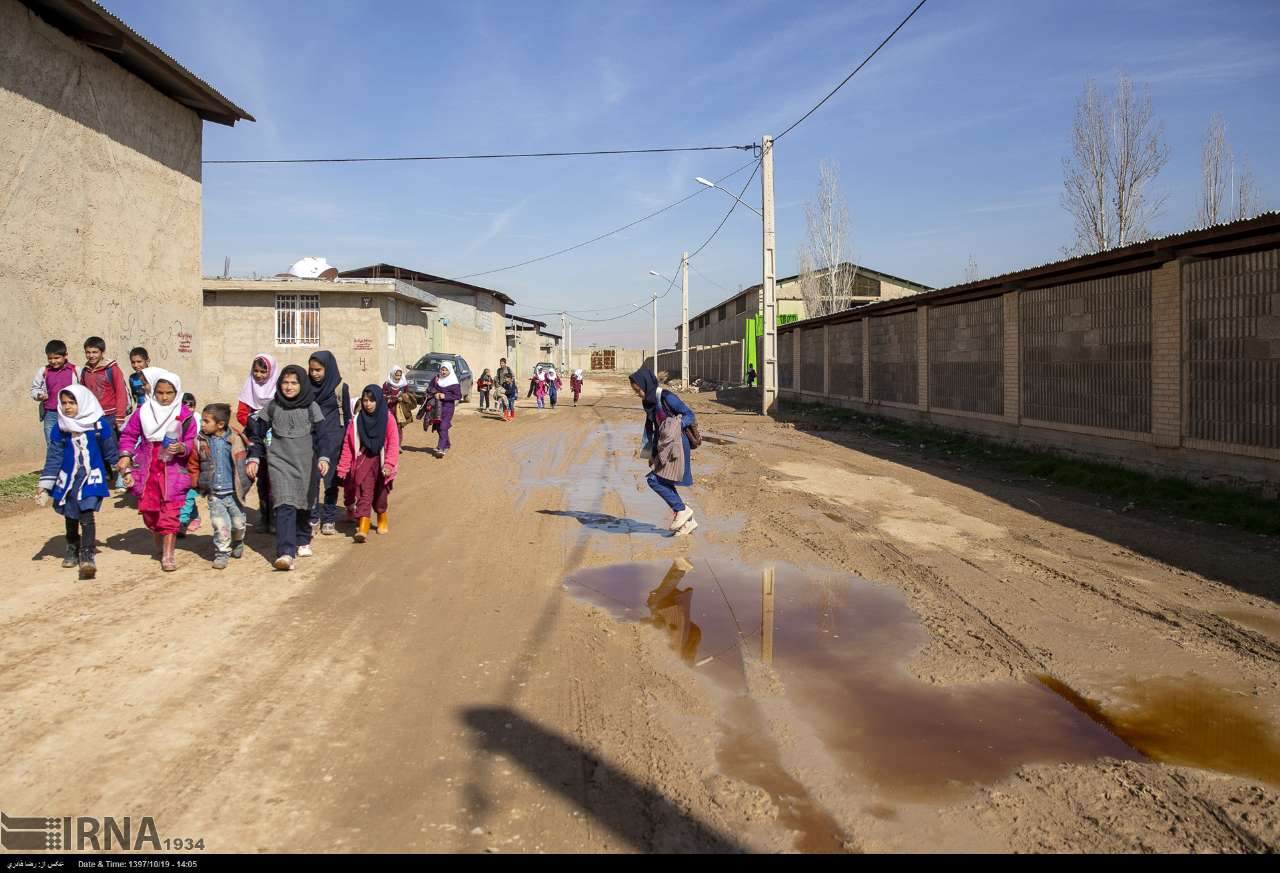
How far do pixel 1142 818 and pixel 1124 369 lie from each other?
9.97 m

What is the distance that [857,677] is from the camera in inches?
182

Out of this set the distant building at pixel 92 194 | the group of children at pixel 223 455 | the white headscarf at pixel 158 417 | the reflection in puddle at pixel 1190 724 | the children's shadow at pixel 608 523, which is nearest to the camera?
the reflection in puddle at pixel 1190 724

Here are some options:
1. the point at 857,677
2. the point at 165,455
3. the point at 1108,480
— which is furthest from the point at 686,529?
the point at 1108,480

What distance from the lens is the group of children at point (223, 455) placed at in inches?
262

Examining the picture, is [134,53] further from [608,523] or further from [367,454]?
[608,523]

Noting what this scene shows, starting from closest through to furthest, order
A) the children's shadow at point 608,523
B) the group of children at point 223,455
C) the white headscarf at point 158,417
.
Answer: the group of children at point 223,455 < the white headscarf at point 158,417 < the children's shadow at point 608,523

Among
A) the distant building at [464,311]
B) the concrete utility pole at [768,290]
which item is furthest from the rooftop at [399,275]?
the concrete utility pole at [768,290]

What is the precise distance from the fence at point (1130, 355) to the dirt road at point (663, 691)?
1.96 m

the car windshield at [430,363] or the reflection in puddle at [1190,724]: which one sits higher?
the car windshield at [430,363]

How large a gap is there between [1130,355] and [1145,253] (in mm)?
1361

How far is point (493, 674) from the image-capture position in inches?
182

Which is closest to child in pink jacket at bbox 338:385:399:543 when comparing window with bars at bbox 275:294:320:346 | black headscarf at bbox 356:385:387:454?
black headscarf at bbox 356:385:387:454

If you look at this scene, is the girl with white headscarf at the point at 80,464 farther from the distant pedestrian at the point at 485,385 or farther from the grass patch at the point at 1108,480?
the distant pedestrian at the point at 485,385

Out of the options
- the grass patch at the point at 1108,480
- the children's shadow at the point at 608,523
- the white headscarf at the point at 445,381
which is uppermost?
the white headscarf at the point at 445,381
